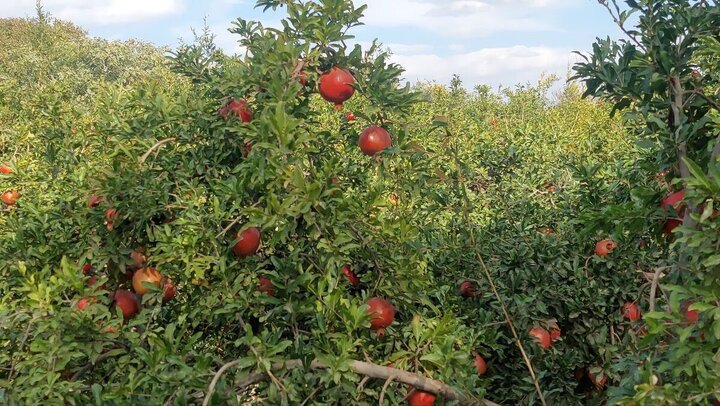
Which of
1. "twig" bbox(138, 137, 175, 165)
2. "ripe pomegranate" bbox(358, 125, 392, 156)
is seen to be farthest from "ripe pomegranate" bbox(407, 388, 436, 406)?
"twig" bbox(138, 137, 175, 165)

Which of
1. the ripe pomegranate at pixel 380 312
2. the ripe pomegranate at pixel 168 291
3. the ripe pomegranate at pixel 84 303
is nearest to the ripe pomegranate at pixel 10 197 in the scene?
the ripe pomegranate at pixel 168 291

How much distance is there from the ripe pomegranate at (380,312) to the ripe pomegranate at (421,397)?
25 centimetres

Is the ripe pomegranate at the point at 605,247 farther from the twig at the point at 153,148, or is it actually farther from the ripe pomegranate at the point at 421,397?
the twig at the point at 153,148

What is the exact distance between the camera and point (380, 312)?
256cm

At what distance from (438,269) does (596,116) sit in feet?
29.1

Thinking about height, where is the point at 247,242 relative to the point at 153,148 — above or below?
below

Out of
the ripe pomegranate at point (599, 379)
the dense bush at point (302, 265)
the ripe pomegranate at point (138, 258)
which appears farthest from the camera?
the ripe pomegranate at point (599, 379)

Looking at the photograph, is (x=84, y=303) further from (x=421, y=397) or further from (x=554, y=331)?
(x=554, y=331)

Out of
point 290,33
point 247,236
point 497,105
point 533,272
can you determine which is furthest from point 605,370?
point 497,105

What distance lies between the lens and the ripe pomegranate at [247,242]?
2.58 meters

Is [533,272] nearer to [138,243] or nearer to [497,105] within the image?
[138,243]

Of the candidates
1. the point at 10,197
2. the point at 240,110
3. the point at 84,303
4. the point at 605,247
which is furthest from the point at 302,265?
the point at 10,197

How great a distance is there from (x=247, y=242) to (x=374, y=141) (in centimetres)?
57

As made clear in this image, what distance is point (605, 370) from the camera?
11.0 ft
